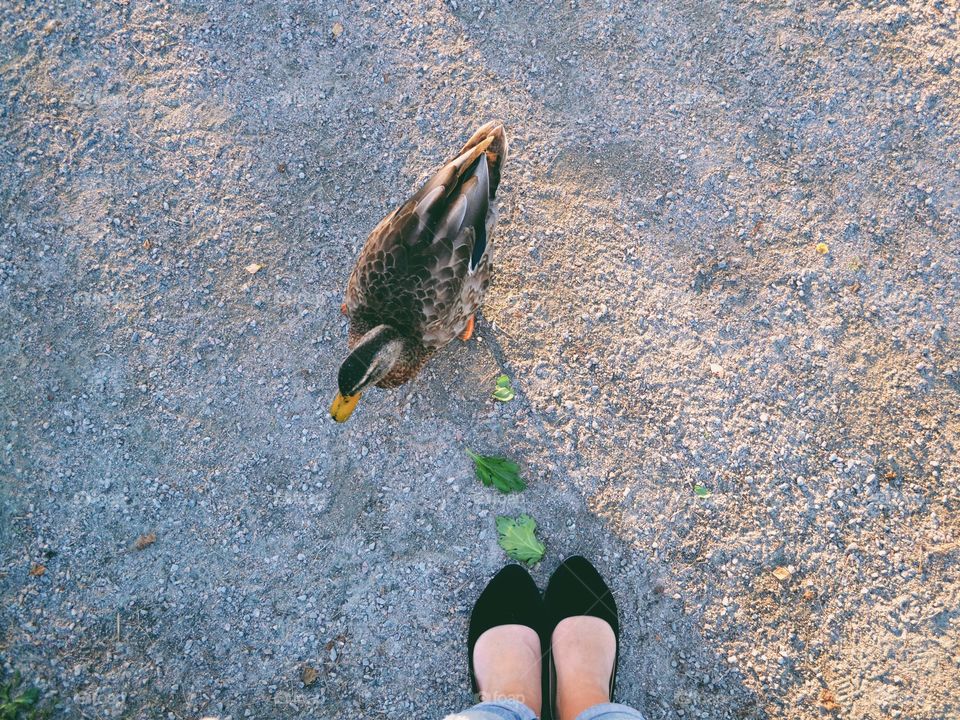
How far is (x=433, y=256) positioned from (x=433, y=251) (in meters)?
0.03

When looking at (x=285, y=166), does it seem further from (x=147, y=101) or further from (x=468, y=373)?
(x=468, y=373)

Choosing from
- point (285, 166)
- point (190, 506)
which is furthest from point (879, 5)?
point (190, 506)

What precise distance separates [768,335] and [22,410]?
4681 millimetres

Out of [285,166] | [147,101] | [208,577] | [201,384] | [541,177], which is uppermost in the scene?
[147,101]

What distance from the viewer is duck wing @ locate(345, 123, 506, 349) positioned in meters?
3.06

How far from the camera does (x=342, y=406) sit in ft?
10.4

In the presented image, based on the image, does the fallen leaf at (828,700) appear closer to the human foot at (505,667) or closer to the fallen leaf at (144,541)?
the human foot at (505,667)

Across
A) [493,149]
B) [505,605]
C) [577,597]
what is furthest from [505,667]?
[493,149]

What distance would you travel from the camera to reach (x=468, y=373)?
3680 mm

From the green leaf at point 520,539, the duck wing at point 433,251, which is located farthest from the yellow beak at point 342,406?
the green leaf at point 520,539

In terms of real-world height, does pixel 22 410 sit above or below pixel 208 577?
above

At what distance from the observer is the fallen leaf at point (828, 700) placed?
3289 millimetres

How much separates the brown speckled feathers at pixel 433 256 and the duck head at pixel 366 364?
0.31 ft

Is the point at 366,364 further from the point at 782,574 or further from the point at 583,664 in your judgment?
the point at 782,574
